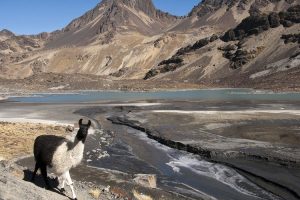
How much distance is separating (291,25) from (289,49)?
21.4 metres

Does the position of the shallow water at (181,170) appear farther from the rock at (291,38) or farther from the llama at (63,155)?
the rock at (291,38)

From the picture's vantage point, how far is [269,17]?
171875 mm

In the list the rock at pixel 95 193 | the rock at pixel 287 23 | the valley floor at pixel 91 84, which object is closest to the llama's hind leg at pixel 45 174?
the rock at pixel 95 193

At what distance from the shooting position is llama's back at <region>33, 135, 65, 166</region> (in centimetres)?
1149

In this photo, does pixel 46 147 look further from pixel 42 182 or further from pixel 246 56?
pixel 246 56

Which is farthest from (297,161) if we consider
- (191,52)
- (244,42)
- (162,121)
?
(191,52)

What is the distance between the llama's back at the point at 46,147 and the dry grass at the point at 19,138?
754 cm

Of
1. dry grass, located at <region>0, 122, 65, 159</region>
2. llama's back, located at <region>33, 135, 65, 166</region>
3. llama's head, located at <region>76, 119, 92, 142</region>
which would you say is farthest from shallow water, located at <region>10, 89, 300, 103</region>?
llama's head, located at <region>76, 119, 92, 142</region>

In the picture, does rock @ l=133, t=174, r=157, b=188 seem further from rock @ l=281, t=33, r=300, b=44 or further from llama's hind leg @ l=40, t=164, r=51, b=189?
rock @ l=281, t=33, r=300, b=44

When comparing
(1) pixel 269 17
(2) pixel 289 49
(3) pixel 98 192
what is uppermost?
(1) pixel 269 17

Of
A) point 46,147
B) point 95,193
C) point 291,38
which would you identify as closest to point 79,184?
point 95,193

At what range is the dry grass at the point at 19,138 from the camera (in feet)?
70.1

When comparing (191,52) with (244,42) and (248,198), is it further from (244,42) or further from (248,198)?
(248,198)

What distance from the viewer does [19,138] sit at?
26078mm
